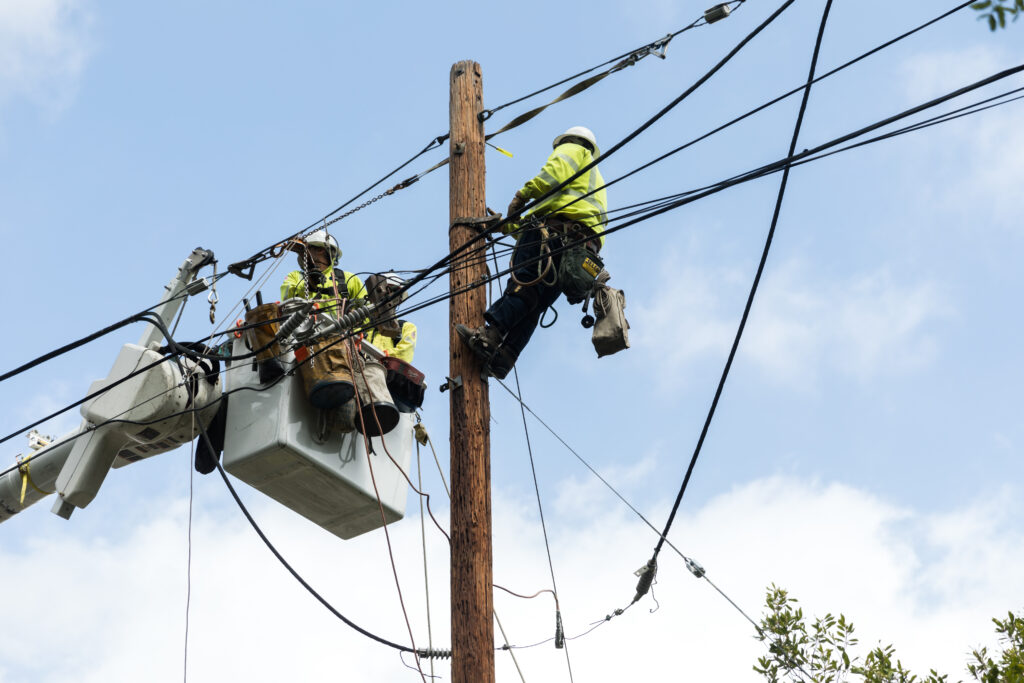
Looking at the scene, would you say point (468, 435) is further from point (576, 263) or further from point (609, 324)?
point (576, 263)

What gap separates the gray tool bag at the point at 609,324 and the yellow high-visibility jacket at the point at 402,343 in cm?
154

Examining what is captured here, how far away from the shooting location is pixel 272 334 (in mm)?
6641

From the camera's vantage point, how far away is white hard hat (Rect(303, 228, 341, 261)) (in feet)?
26.0

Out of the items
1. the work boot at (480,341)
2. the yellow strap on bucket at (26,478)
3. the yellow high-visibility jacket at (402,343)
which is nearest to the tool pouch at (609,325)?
the work boot at (480,341)

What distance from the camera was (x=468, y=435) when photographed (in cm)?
620

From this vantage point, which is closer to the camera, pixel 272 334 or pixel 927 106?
pixel 927 106

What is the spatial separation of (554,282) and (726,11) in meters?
2.12

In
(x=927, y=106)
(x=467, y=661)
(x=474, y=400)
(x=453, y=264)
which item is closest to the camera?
(x=927, y=106)

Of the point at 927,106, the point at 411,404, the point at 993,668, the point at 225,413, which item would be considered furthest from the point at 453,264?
the point at 993,668

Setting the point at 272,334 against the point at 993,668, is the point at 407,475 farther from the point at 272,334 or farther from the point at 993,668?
the point at 993,668

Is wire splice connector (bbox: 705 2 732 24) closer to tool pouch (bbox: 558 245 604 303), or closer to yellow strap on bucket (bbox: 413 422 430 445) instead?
tool pouch (bbox: 558 245 604 303)

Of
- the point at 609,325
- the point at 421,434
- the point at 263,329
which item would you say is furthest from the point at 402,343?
the point at 609,325

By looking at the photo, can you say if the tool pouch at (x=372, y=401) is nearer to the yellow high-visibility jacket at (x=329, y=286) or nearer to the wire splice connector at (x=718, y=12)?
the yellow high-visibility jacket at (x=329, y=286)

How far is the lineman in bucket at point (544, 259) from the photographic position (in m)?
6.61
